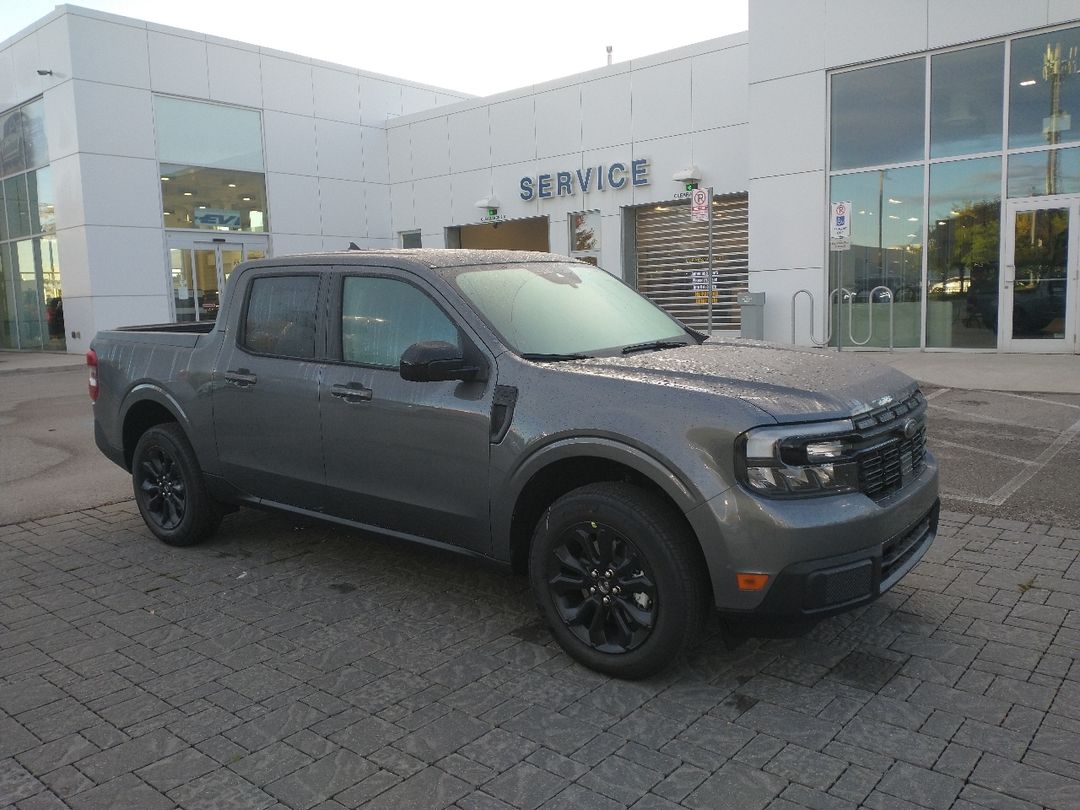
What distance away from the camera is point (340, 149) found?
2569cm

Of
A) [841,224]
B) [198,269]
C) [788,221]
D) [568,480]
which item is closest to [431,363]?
[568,480]

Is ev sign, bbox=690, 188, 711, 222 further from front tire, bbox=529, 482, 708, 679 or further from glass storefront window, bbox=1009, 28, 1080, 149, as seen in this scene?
front tire, bbox=529, 482, 708, 679

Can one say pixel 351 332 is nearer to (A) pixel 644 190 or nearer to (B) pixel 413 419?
(B) pixel 413 419

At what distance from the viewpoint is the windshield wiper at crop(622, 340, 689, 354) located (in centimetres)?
427

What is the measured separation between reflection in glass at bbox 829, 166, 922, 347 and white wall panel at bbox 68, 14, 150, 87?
16750 mm

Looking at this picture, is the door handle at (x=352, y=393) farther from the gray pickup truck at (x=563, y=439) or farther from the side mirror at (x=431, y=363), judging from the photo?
the side mirror at (x=431, y=363)

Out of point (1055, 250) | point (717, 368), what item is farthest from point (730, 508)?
point (1055, 250)

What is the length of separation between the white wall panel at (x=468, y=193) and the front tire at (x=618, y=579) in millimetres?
20432

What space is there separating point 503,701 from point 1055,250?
14251mm

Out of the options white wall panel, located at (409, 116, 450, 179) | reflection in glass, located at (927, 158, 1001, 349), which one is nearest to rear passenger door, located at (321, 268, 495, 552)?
reflection in glass, located at (927, 158, 1001, 349)

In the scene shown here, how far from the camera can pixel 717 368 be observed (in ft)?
12.3

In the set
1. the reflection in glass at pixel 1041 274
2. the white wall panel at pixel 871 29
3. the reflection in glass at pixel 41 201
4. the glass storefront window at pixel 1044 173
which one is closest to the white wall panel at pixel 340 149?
the reflection in glass at pixel 41 201

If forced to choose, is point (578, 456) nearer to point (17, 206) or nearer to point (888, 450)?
point (888, 450)

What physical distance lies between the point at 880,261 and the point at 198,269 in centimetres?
1691
